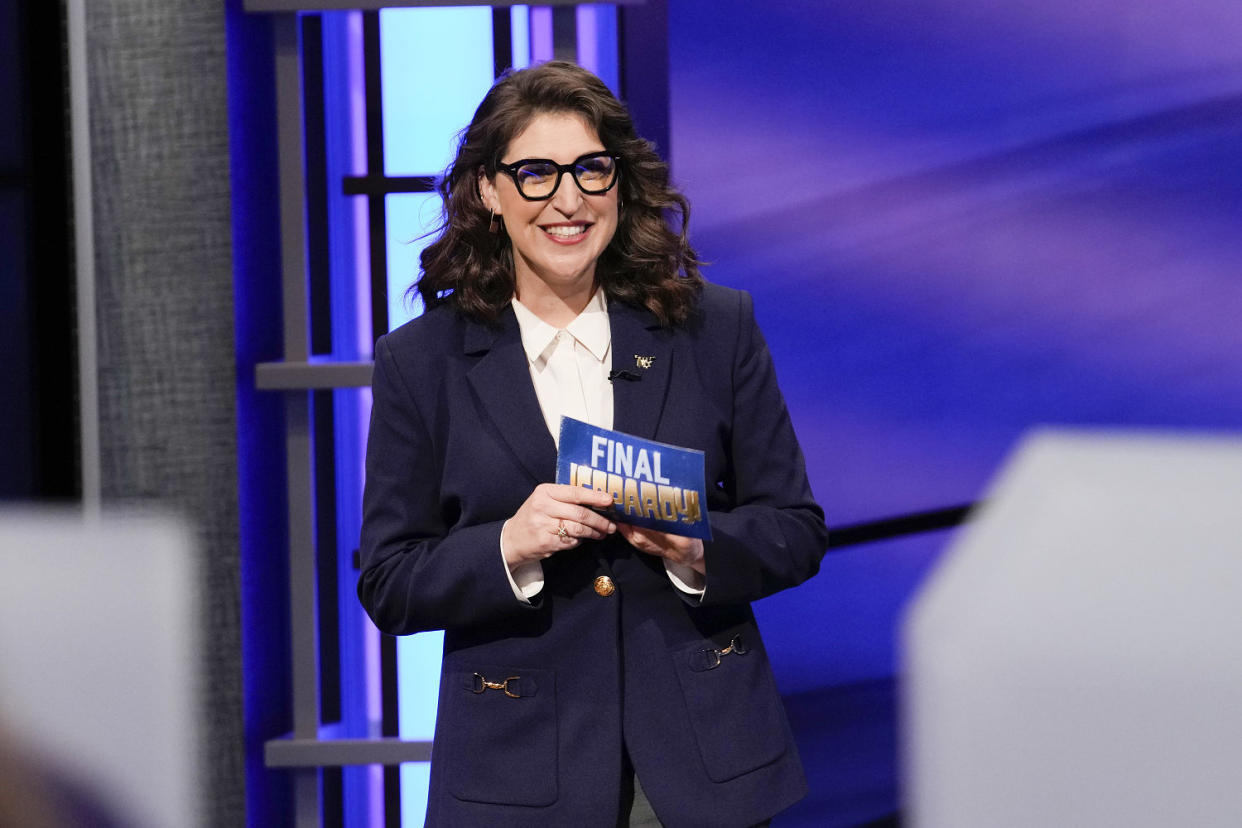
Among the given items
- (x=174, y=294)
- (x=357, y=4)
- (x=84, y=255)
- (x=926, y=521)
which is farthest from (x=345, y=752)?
(x=357, y=4)

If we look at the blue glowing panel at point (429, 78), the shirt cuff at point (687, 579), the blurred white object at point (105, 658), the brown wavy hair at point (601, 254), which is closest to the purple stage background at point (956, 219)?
the blue glowing panel at point (429, 78)

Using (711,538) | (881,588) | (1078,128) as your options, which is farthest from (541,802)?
(1078,128)

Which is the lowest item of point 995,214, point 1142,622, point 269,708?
point 269,708

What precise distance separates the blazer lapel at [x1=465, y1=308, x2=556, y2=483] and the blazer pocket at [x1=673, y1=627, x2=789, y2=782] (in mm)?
296

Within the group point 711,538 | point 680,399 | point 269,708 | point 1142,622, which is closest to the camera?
point 711,538

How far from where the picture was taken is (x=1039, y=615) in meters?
2.65

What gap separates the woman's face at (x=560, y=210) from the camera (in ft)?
5.48

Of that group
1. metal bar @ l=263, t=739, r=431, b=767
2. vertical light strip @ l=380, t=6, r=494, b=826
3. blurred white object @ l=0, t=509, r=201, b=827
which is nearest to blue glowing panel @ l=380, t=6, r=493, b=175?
vertical light strip @ l=380, t=6, r=494, b=826

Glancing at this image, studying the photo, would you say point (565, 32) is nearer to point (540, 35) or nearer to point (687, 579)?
point (540, 35)

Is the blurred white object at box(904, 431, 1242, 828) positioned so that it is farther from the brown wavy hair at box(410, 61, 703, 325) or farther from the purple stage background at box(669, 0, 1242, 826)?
the brown wavy hair at box(410, 61, 703, 325)

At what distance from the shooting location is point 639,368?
67.1 inches

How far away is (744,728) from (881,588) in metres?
1.13

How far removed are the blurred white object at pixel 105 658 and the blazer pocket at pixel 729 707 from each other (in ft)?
4.73

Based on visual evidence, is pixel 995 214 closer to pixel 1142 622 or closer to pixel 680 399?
→ pixel 1142 622
